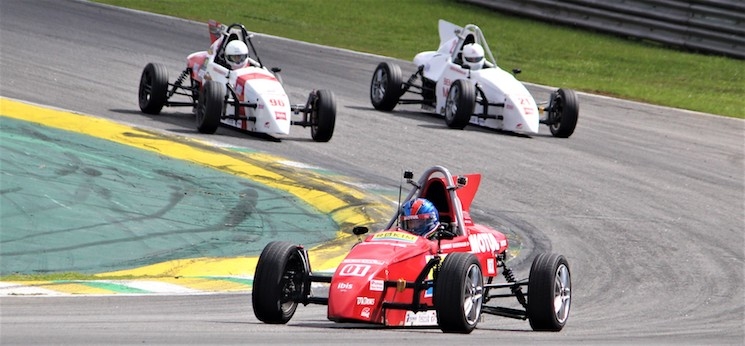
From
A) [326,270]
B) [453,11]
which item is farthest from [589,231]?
[453,11]

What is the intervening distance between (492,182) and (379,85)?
227 inches

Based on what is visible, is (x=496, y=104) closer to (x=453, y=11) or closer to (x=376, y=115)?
(x=376, y=115)

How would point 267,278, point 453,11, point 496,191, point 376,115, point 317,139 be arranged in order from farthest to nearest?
point 453,11
point 376,115
point 317,139
point 496,191
point 267,278

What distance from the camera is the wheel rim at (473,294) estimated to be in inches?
364

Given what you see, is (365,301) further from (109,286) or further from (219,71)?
(219,71)

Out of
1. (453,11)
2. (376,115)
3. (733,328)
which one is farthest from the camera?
(453,11)

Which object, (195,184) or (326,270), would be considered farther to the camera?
(195,184)

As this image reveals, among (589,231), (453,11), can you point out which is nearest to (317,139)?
(589,231)

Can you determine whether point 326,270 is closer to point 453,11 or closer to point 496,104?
point 496,104

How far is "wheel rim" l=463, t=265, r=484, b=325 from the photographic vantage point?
9.25 m

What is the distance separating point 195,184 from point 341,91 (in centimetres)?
938

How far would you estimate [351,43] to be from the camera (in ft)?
97.2

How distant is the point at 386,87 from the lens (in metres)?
22.7

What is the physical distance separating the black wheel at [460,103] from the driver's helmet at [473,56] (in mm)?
462
